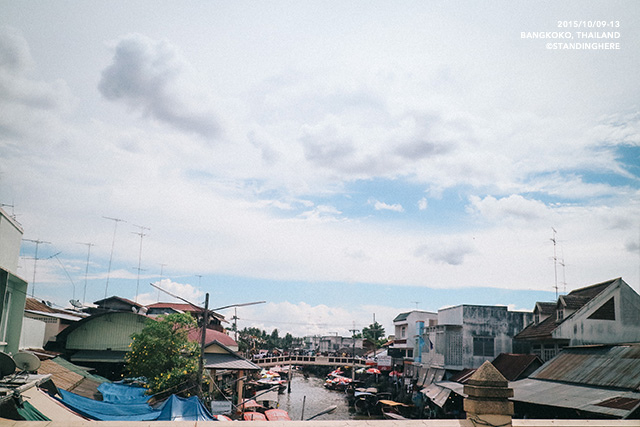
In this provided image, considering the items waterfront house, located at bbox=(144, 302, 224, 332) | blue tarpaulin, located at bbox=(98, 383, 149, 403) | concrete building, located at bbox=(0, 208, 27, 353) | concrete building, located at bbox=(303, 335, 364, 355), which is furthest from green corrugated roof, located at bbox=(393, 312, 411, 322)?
concrete building, located at bbox=(0, 208, 27, 353)

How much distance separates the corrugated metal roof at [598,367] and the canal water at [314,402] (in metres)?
21.2

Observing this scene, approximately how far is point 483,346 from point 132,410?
3014 centimetres

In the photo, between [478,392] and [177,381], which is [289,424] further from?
[177,381]

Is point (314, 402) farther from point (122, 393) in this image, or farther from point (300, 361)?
point (122, 393)

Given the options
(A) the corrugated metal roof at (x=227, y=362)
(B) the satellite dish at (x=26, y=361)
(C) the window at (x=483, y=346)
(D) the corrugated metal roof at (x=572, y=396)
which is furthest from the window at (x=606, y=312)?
(B) the satellite dish at (x=26, y=361)

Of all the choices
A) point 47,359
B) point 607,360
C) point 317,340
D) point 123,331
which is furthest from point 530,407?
point 317,340

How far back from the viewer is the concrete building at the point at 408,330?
53.0 meters

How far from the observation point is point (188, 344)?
28859 mm

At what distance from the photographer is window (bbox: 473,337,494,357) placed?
38.7 meters

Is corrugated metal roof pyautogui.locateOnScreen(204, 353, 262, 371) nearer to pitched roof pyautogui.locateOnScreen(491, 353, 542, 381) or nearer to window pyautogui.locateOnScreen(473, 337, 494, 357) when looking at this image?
pitched roof pyautogui.locateOnScreen(491, 353, 542, 381)

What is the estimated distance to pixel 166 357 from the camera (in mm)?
27359

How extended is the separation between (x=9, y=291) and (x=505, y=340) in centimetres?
3673

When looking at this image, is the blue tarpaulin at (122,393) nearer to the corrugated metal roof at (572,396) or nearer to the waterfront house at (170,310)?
the corrugated metal roof at (572,396)

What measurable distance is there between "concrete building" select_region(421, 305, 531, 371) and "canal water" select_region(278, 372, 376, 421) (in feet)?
33.8
